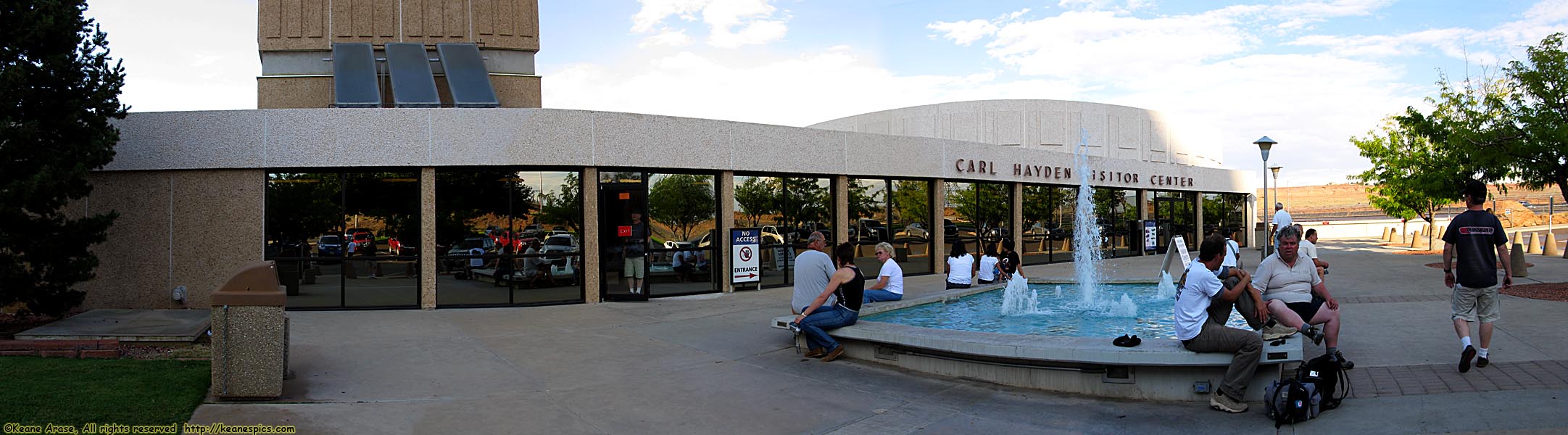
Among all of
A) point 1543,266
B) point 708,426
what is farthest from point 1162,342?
point 1543,266

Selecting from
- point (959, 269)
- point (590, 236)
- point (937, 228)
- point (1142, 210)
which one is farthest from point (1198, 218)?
point (590, 236)

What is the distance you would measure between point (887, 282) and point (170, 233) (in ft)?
36.8

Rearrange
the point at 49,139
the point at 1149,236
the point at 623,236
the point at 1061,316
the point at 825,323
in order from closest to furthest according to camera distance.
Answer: the point at 825,323
the point at 49,139
the point at 1061,316
the point at 623,236
the point at 1149,236

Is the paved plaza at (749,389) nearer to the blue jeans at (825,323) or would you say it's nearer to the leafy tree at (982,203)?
the blue jeans at (825,323)

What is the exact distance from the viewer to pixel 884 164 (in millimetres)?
19125

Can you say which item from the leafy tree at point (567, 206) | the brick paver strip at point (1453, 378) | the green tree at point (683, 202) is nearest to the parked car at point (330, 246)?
the leafy tree at point (567, 206)

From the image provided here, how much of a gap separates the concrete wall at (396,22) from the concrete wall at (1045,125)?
2010cm

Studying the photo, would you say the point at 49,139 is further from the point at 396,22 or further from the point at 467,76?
the point at 396,22

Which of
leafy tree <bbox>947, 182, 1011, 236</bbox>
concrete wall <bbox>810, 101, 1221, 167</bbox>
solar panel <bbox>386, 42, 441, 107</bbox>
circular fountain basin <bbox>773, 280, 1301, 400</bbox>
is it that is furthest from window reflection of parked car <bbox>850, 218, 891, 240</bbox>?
concrete wall <bbox>810, 101, 1221, 167</bbox>

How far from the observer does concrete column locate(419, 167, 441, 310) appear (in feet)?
45.0

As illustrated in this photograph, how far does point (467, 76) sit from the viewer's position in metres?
16.2

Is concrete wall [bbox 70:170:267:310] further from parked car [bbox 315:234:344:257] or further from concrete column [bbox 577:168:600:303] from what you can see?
concrete column [bbox 577:168:600:303]

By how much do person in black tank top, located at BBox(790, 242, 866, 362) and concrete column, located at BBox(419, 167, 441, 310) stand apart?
7486 millimetres

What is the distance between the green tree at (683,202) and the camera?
1546 cm
